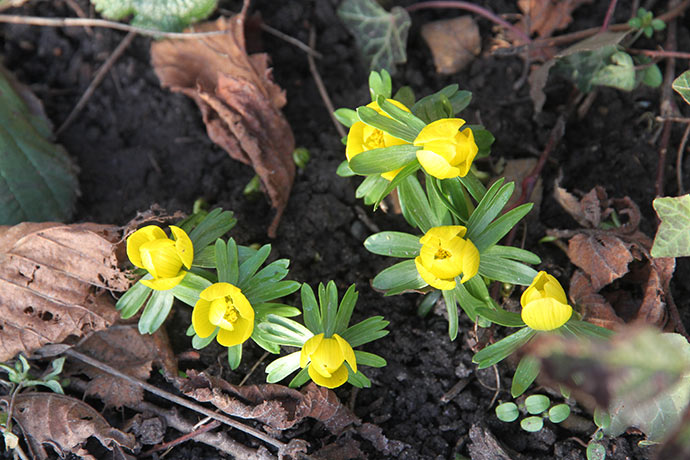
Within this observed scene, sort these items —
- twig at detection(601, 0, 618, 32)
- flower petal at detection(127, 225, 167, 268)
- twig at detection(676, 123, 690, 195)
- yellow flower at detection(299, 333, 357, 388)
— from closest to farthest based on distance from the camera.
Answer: yellow flower at detection(299, 333, 357, 388)
flower petal at detection(127, 225, 167, 268)
twig at detection(676, 123, 690, 195)
twig at detection(601, 0, 618, 32)

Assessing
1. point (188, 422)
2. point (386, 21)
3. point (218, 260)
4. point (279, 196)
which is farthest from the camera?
point (386, 21)

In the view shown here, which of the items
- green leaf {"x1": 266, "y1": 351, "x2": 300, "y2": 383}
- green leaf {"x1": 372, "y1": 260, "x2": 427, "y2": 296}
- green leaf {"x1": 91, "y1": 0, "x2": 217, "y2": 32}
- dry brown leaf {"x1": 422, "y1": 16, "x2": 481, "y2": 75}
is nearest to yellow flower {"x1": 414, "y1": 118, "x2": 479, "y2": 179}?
green leaf {"x1": 372, "y1": 260, "x2": 427, "y2": 296}

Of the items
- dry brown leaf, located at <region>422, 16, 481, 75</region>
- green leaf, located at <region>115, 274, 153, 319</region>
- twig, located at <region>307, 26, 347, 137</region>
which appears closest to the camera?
green leaf, located at <region>115, 274, 153, 319</region>

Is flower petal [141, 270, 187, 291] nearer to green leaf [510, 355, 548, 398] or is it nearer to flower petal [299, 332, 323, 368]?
flower petal [299, 332, 323, 368]

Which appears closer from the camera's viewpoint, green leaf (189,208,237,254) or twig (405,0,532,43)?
green leaf (189,208,237,254)

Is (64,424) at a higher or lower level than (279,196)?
lower

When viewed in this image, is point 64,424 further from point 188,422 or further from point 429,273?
point 429,273

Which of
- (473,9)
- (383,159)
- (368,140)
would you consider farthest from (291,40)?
(383,159)

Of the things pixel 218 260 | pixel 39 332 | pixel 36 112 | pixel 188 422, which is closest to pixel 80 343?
pixel 39 332
